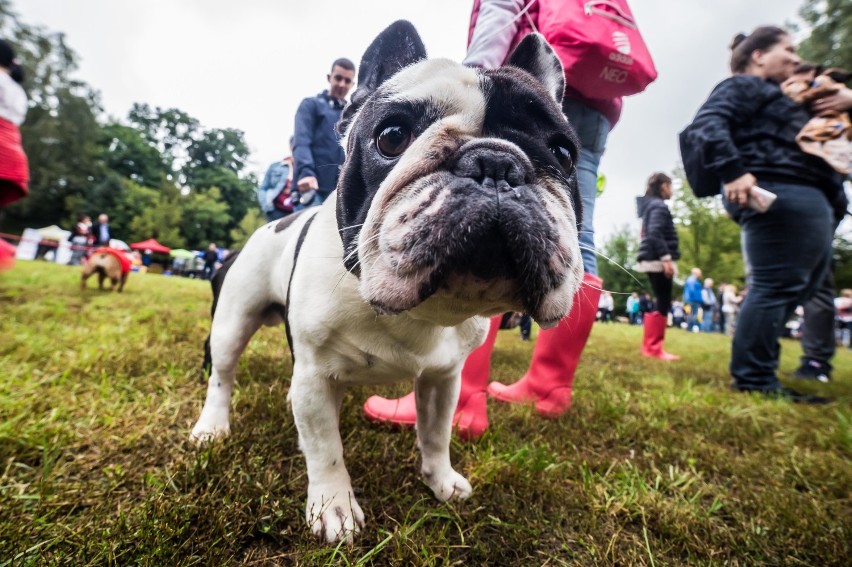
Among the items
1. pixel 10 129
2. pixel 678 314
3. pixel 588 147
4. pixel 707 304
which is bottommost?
pixel 678 314

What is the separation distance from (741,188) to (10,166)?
5984mm

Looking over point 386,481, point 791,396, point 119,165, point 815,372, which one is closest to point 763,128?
point 791,396

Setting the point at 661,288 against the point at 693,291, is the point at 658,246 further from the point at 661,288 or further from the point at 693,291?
the point at 693,291

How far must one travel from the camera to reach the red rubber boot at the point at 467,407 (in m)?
2.21

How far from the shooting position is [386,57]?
154cm

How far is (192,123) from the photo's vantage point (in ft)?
181

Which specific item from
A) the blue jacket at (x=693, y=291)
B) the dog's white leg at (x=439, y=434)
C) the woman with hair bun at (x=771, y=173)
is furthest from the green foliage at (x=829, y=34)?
the dog's white leg at (x=439, y=434)

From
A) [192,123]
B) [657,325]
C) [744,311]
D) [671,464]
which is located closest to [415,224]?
[671,464]

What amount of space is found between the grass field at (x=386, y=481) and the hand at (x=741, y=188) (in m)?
1.63

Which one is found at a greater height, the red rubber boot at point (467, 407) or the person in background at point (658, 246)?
the person in background at point (658, 246)

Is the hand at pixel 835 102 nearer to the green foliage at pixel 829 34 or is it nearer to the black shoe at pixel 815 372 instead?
the black shoe at pixel 815 372

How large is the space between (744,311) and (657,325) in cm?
255

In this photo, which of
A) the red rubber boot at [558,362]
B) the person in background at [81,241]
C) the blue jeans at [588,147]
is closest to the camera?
the blue jeans at [588,147]

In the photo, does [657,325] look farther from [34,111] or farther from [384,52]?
[34,111]
